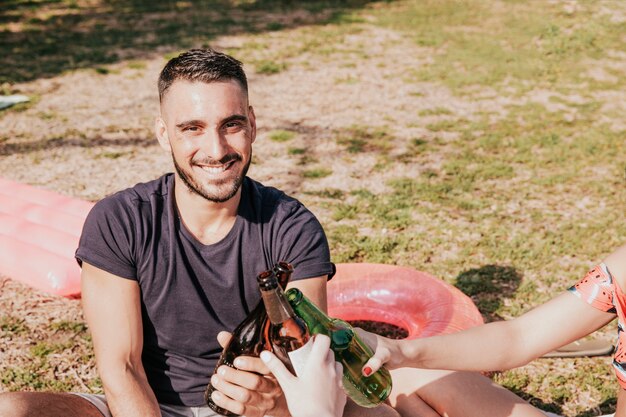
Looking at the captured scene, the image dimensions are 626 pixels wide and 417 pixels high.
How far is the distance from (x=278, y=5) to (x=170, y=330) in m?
13.9

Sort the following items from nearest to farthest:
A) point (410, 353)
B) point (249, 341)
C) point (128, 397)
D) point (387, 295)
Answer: point (410, 353) → point (249, 341) → point (128, 397) → point (387, 295)

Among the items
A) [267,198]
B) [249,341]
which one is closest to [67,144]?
[267,198]

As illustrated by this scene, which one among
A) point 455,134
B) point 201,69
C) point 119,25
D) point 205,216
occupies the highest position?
point 201,69

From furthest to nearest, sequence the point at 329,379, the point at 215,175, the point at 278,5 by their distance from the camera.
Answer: the point at 278,5
the point at 215,175
the point at 329,379

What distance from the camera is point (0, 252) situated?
196 inches

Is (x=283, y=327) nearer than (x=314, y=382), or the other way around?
(x=314, y=382)

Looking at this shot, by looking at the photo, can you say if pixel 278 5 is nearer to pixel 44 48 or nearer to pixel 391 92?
pixel 44 48

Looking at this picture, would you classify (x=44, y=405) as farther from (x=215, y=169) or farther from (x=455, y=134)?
(x=455, y=134)

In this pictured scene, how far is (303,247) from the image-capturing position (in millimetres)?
2805

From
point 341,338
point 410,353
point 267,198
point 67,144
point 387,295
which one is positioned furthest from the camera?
point 67,144

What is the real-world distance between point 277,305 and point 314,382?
259 millimetres

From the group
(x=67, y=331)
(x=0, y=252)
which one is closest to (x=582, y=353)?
(x=67, y=331)

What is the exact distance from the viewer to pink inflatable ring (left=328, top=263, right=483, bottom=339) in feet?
13.9

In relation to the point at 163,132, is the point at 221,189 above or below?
below
